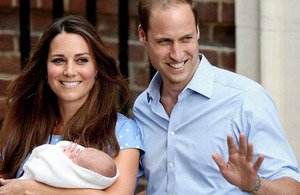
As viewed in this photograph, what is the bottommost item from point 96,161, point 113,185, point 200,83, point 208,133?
point 113,185

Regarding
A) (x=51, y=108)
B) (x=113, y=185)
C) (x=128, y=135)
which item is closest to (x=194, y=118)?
(x=128, y=135)

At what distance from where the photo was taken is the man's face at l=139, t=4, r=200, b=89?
160 inches

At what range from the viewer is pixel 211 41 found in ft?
16.8

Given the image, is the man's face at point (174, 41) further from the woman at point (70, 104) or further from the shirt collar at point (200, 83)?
the woman at point (70, 104)

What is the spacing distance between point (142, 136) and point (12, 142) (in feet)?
2.25

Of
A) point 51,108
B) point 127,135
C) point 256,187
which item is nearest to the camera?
point 256,187

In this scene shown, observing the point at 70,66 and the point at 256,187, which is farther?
the point at 70,66

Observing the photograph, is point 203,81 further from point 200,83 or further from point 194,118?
point 194,118

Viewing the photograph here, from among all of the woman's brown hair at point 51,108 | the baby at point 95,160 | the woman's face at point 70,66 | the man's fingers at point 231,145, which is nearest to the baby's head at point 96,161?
the baby at point 95,160

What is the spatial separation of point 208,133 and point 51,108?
92 centimetres

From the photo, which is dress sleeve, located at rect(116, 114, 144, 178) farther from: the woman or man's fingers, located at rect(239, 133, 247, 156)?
man's fingers, located at rect(239, 133, 247, 156)

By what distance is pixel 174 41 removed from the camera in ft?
13.4

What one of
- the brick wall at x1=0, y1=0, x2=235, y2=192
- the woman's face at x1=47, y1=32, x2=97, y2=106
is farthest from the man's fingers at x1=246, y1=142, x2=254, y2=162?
the brick wall at x1=0, y1=0, x2=235, y2=192

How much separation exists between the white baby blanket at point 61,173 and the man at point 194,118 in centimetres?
27
